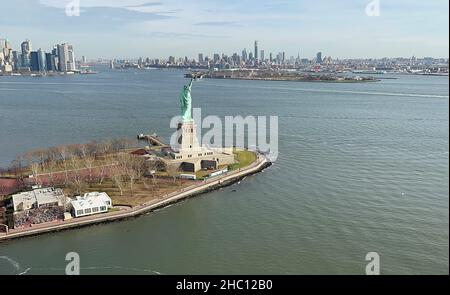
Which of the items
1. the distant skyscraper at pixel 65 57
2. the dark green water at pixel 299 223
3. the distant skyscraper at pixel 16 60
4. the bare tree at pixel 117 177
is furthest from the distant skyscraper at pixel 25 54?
the bare tree at pixel 117 177

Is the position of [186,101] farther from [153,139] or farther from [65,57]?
[65,57]

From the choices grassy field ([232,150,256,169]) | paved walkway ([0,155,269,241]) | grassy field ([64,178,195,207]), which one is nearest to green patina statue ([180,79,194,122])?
grassy field ([232,150,256,169])

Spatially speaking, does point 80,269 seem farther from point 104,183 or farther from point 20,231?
point 104,183

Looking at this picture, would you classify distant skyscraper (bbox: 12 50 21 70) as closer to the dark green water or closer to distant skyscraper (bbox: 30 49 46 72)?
distant skyscraper (bbox: 30 49 46 72)

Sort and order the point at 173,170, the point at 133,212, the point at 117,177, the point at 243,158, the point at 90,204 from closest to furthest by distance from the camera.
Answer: the point at 90,204 < the point at 133,212 < the point at 117,177 < the point at 173,170 < the point at 243,158

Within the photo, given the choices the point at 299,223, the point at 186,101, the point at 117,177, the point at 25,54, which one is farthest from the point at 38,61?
the point at 299,223
